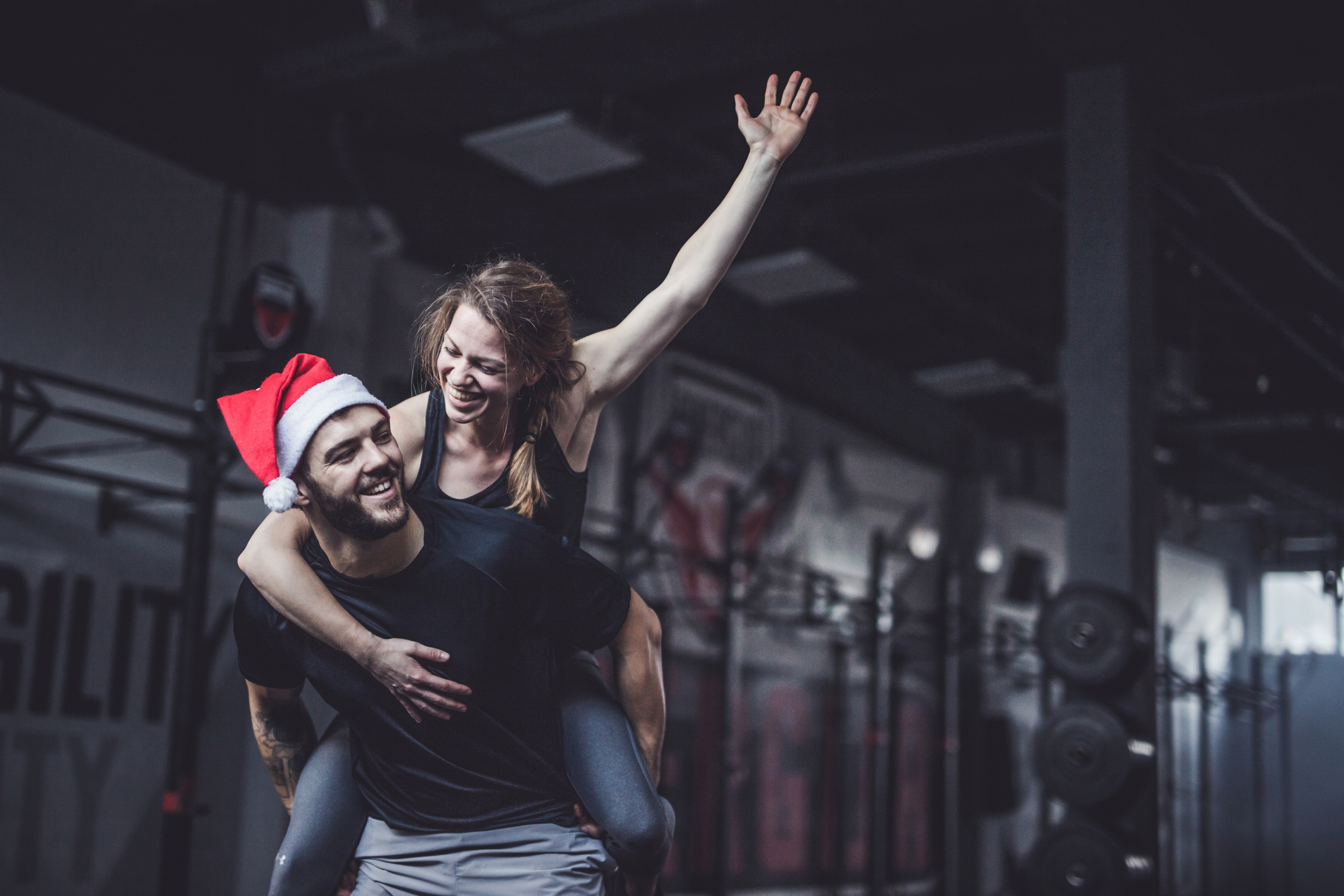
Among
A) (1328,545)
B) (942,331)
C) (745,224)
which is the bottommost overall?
(745,224)

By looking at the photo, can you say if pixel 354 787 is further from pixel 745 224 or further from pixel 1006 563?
pixel 1006 563

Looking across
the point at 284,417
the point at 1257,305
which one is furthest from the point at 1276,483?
the point at 284,417

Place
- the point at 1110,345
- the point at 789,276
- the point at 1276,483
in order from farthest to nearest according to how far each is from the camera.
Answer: the point at 1276,483
the point at 789,276
the point at 1110,345

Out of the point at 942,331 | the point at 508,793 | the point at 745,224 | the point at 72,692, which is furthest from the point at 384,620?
the point at 942,331

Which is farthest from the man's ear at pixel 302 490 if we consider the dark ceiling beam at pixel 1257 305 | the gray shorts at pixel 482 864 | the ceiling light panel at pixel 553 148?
the dark ceiling beam at pixel 1257 305

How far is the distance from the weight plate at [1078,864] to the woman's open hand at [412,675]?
3.59 metres

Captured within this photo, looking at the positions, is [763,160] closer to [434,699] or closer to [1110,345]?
[434,699]

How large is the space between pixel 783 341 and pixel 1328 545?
9.35 m

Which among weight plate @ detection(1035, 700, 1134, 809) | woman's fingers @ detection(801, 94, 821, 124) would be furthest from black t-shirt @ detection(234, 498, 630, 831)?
weight plate @ detection(1035, 700, 1134, 809)

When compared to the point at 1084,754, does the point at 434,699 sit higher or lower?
higher

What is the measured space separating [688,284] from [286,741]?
2.91 feet

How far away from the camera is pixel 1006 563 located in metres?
12.4

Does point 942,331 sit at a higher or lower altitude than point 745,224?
higher

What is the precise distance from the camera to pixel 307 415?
162cm
